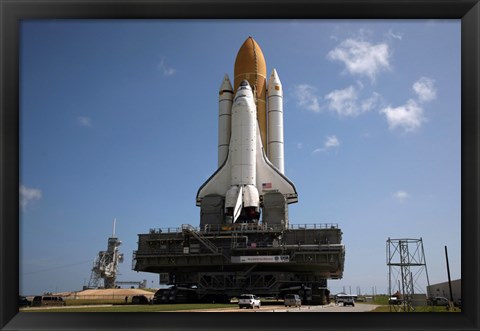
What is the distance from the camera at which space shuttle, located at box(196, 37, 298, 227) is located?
47.2 meters

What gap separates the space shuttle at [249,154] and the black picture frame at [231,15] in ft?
129

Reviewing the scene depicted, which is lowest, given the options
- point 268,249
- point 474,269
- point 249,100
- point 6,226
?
point 268,249

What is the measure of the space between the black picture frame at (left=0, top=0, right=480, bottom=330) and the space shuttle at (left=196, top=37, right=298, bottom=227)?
129 feet

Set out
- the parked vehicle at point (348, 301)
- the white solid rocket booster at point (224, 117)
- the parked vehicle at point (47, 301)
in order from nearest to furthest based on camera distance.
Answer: the parked vehicle at point (47, 301) < the parked vehicle at point (348, 301) < the white solid rocket booster at point (224, 117)

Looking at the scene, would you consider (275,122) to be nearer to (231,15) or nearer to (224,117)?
(224,117)

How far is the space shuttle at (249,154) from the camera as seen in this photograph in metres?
47.2

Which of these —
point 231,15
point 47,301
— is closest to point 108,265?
point 47,301

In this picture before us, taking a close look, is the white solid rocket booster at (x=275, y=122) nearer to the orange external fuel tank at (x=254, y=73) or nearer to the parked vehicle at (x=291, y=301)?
the orange external fuel tank at (x=254, y=73)

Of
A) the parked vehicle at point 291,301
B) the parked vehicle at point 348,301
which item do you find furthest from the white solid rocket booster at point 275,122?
the parked vehicle at point 291,301

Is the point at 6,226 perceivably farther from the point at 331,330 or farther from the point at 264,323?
the point at 331,330

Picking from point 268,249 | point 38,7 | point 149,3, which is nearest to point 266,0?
point 149,3

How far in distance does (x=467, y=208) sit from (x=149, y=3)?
16.5 ft

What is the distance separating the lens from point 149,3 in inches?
239

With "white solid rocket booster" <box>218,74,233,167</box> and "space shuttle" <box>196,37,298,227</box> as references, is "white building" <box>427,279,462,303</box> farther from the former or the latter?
"white solid rocket booster" <box>218,74,233,167</box>
